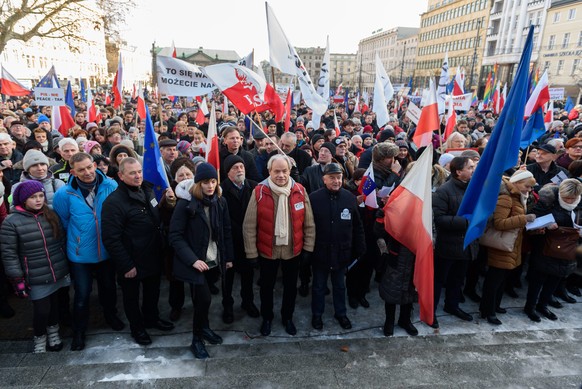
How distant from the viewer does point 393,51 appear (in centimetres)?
9994

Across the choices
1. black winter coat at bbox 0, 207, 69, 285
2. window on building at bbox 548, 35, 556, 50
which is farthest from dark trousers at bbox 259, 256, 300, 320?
window on building at bbox 548, 35, 556, 50

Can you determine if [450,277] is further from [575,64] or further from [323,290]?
[575,64]

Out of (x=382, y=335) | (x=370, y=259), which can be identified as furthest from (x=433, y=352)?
(x=370, y=259)

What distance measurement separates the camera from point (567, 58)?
49.3m

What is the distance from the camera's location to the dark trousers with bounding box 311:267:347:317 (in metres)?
4.16

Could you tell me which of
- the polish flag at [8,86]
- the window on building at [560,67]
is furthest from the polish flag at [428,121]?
the window on building at [560,67]

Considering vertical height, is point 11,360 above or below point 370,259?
below

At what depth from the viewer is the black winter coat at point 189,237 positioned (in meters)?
3.48

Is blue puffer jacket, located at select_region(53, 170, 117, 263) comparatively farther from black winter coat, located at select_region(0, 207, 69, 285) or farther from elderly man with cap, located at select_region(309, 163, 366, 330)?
elderly man with cap, located at select_region(309, 163, 366, 330)

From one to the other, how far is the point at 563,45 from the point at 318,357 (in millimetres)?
64423

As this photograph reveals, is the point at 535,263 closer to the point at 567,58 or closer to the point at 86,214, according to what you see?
the point at 86,214

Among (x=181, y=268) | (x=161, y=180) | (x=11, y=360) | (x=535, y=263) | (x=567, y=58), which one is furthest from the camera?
(x=567, y=58)

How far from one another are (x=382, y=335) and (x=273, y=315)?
4.15 ft

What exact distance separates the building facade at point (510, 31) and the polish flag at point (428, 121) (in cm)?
5754
